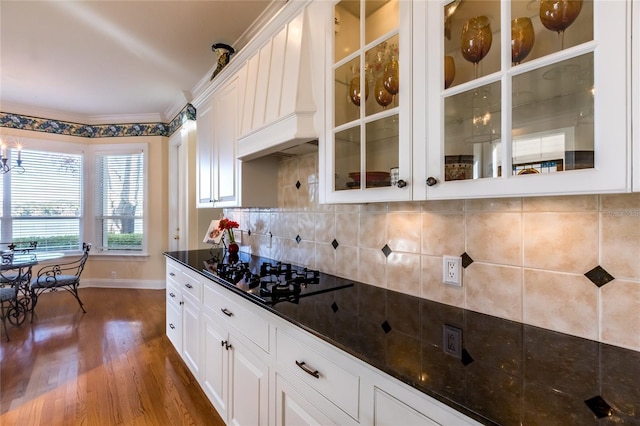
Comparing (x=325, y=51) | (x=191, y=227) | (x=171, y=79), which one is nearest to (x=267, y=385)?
(x=325, y=51)

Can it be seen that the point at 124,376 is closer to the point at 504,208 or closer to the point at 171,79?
the point at 504,208

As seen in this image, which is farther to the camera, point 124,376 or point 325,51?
point 124,376

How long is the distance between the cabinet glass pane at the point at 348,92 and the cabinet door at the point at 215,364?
1.31 m

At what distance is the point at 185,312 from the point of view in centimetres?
233

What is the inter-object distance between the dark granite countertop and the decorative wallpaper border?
13.7 feet

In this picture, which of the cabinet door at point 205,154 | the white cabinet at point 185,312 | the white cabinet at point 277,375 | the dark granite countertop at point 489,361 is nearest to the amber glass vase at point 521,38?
the dark granite countertop at point 489,361

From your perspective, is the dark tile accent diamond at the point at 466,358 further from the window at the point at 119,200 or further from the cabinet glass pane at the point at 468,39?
the window at the point at 119,200

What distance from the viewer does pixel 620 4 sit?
0.66 m

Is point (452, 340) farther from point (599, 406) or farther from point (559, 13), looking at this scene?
point (559, 13)

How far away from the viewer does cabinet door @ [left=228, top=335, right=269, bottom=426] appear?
1341 mm

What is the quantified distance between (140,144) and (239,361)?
4.57 meters

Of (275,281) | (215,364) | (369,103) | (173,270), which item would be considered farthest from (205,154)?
(369,103)

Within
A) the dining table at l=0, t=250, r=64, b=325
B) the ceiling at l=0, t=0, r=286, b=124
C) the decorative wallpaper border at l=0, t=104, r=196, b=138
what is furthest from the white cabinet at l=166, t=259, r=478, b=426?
the decorative wallpaper border at l=0, t=104, r=196, b=138

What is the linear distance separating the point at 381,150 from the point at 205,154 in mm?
2024
